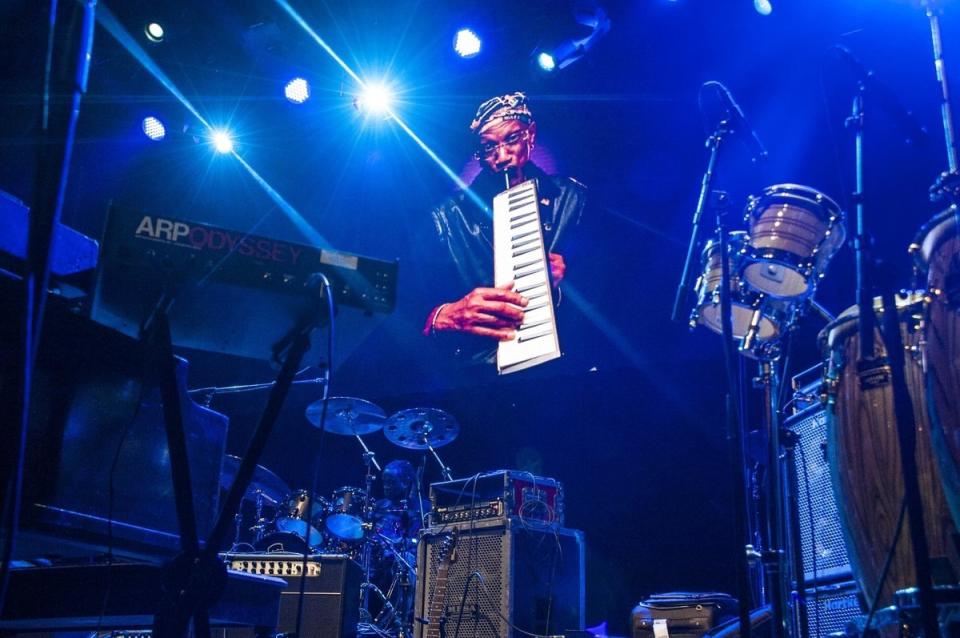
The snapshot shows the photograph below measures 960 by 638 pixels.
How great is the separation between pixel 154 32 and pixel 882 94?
545cm

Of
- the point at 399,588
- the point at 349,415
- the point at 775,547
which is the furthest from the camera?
the point at 399,588

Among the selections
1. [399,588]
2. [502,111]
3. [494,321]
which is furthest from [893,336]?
[399,588]

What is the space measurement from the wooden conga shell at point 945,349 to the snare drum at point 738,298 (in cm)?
146

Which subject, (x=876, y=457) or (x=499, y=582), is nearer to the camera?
(x=876, y=457)

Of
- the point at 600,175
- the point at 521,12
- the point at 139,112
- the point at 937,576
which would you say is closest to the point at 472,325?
the point at 600,175

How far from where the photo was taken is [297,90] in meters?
6.78

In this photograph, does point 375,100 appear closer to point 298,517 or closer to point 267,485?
point 267,485

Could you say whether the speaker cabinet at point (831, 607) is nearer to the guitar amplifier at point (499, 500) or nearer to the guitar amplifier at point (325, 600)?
the guitar amplifier at point (499, 500)

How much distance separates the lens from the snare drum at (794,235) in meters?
3.48

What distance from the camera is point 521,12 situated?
6.32 meters

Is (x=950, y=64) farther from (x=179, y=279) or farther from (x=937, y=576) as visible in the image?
(x=179, y=279)

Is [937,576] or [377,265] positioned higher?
[377,265]

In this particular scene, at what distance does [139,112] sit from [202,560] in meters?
5.65

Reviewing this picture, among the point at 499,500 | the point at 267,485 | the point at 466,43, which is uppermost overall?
the point at 466,43
